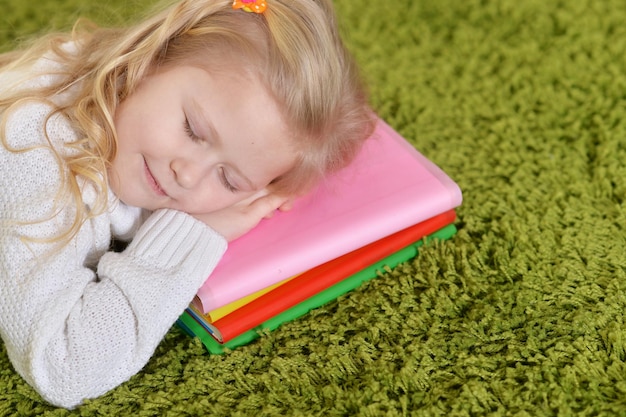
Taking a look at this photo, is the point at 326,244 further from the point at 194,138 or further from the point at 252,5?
the point at 252,5

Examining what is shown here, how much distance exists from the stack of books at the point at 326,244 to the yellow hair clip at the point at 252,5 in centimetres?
30

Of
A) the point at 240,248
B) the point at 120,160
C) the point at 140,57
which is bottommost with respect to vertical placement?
the point at 240,248

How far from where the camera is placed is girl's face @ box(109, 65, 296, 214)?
1.10 meters

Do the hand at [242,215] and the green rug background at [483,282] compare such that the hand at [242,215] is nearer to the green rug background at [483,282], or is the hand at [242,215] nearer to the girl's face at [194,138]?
the girl's face at [194,138]

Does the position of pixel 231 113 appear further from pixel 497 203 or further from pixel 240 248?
pixel 497 203

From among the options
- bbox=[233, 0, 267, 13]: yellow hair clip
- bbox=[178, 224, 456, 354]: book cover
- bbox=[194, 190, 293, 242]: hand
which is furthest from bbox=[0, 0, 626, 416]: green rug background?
bbox=[233, 0, 267, 13]: yellow hair clip

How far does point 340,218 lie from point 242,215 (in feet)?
0.51

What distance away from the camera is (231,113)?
109 cm

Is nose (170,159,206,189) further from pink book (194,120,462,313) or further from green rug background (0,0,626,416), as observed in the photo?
green rug background (0,0,626,416)

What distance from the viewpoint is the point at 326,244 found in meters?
1.20

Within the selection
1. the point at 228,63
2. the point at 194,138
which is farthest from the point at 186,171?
the point at 228,63

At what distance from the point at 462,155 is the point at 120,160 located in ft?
2.19

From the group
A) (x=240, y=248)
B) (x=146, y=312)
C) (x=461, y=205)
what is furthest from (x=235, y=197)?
(x=461, y=205)

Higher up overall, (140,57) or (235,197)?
(140,57)
